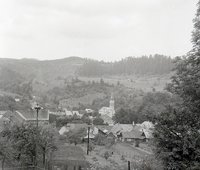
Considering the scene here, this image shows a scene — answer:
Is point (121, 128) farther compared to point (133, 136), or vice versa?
point (121, 128)

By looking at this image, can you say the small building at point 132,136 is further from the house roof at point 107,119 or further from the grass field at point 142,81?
the grass field at point 142,81

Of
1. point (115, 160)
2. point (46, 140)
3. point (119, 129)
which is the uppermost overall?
point (46, 140)

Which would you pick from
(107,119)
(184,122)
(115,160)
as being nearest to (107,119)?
(107,119)

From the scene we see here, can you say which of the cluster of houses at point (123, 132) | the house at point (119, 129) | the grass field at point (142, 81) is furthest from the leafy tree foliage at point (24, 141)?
the grass field at point (142, 81)

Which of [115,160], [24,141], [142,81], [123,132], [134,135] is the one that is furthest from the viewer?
[142,81]

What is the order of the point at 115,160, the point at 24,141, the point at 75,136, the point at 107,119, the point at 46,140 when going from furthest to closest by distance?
1. the point at 107,119
2. the point at 75,136
3. the point at 115,160
4. the point at 46,140
5. the point at 24,141

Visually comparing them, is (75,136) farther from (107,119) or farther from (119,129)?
(107,119)

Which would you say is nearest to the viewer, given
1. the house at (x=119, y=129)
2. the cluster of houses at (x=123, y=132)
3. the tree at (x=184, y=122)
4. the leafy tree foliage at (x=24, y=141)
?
the tree at (x=184, y=122)

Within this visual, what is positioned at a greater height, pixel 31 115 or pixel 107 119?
pixel 31 115

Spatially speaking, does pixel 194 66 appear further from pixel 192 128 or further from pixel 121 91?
pixel 121 91
